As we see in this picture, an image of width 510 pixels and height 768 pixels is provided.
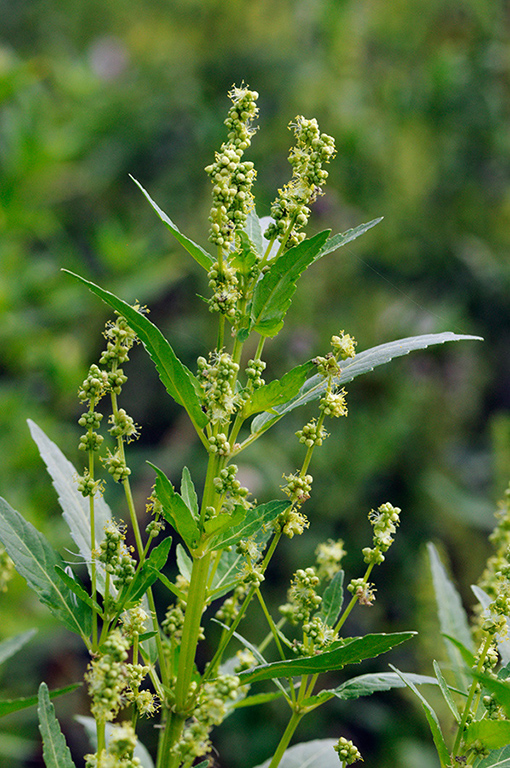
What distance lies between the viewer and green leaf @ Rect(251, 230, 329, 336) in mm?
634

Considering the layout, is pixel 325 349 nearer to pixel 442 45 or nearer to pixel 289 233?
pixel 442 45

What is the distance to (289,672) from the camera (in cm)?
64

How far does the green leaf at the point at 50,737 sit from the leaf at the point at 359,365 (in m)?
0.33

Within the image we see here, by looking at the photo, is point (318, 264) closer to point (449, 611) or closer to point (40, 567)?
point (449, 611)

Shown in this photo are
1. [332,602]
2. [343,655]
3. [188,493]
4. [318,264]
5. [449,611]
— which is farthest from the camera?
[318,264]

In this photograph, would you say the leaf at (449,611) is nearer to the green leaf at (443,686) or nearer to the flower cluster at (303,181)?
the green leaf at (443,686)

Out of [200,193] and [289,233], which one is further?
[200,193]

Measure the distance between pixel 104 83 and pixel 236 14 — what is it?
1064 millimetres

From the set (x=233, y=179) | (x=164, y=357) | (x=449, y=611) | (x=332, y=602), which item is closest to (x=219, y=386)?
(x=164, y=357)

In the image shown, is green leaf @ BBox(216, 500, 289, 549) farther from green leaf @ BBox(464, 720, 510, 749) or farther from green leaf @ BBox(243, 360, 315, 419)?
green leaf @ BBox(464, 720, 510, 749)

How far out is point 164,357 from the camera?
0.63 metres

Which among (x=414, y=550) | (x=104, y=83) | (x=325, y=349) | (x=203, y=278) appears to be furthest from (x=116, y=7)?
(x=414, y=550)

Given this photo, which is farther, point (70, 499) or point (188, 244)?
point (70, 499)

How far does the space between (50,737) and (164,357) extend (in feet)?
1.25
